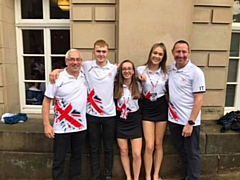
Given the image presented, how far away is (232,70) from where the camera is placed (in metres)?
4.81

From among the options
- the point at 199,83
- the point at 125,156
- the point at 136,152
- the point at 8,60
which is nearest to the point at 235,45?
the point at 199,83

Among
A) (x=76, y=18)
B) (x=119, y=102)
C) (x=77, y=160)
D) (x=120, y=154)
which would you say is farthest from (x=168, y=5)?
(x=77, y=160)

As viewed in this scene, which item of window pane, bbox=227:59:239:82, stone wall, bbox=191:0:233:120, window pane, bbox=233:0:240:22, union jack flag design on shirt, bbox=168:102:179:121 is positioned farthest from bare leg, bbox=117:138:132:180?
window pane, bbox=233:0:240:22

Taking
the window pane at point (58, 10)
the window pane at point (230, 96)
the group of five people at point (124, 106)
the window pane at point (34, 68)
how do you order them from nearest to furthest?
the group of five people at point (124, 106) < the window pane at point (58, 10) < the window pane at point (34, 68) < the window pane at point (230, 96)

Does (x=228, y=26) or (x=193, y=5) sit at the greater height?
(x=193, y=5)

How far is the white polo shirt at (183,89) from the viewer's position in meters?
3.09

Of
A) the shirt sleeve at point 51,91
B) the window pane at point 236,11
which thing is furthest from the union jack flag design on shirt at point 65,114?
the window pane at point 236,11

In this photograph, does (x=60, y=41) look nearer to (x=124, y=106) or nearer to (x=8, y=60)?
(x=8, y=60)

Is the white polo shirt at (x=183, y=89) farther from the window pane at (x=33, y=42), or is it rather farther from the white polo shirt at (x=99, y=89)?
the window pane at (x=33, y=42)

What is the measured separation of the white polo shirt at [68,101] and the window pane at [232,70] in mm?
A: 3103

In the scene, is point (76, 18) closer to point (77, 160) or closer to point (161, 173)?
point (77, 160)

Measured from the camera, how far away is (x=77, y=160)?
334 centimetres

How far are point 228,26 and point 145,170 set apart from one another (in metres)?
2.88

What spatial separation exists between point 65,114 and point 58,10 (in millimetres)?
2329
